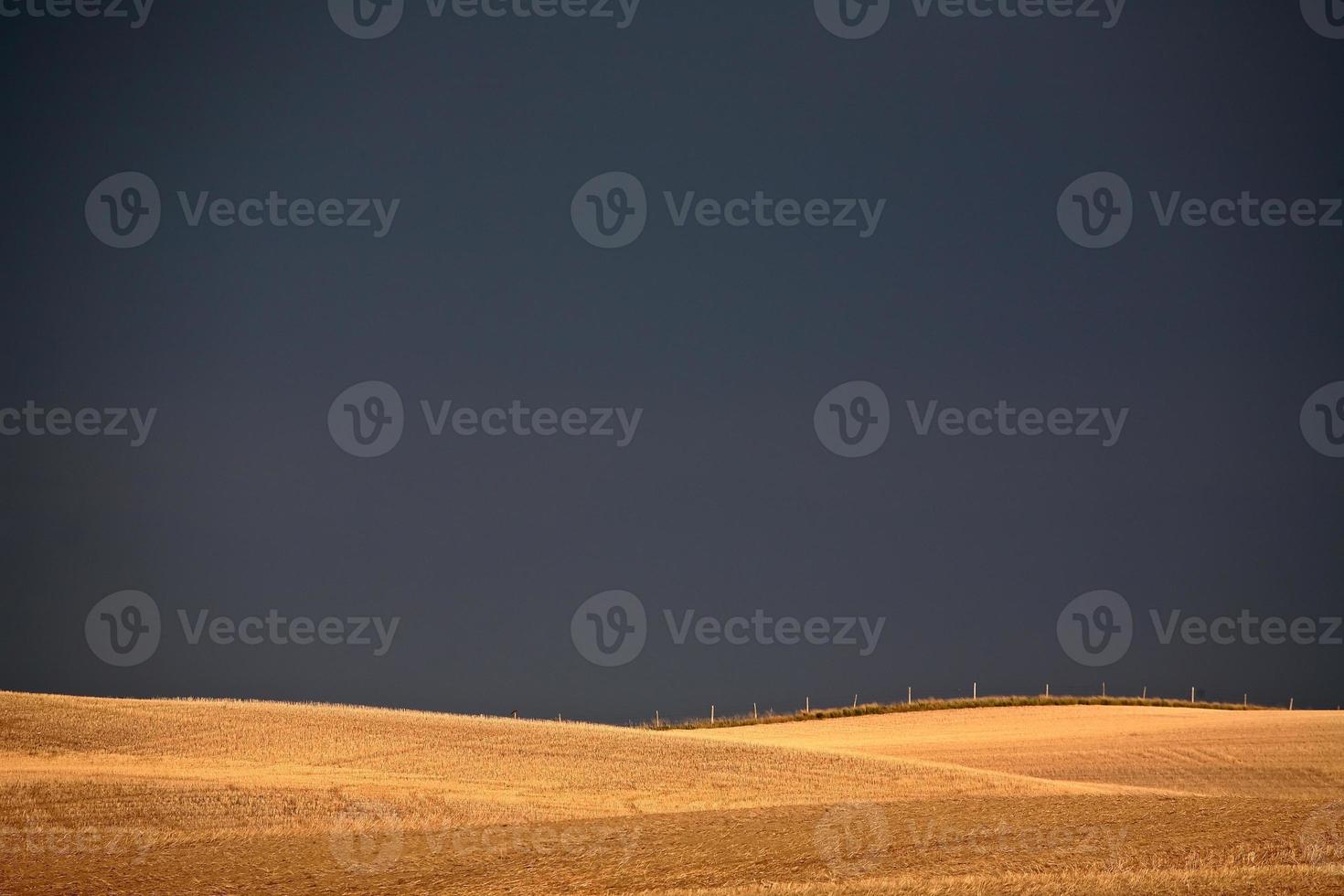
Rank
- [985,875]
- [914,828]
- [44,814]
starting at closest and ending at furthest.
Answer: [985,875] < [914,828] < [44,814]

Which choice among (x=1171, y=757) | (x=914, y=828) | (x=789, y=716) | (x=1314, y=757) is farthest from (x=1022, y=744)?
(x=914, y=828)

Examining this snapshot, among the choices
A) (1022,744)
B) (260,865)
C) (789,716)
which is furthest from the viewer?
(789,716)

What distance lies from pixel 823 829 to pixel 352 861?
6340 millimetres

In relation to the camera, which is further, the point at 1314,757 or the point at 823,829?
the point at 1314,757

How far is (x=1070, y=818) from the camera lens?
18781 mm

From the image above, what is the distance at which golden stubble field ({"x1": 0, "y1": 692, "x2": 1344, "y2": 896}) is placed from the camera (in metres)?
15.4

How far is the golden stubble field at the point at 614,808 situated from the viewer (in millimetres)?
15383

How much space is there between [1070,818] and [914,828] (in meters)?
2.36

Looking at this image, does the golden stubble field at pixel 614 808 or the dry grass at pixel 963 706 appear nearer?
the golden stubble field at pixel 614 808

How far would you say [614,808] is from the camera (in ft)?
75.3

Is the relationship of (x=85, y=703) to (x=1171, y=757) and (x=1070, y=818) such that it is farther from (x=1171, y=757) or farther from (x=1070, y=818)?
(x=1171, y=757)

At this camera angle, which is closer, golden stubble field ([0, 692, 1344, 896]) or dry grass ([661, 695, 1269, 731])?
golden stubble field ([0, 692, 1344, 896])

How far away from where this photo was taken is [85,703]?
110 ft

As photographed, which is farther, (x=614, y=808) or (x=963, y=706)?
(x=963, y=706)
